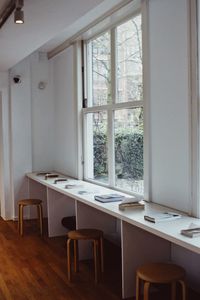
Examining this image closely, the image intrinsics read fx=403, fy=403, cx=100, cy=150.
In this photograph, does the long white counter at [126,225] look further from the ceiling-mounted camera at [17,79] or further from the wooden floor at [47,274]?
the ceiling-mounted camera at [17,79]

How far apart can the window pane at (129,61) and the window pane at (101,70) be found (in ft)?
0.93

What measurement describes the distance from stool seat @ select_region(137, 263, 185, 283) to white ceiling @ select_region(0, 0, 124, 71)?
6.81 ft

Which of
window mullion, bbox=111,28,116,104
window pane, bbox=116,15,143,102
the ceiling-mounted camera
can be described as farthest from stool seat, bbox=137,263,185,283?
the ceiling-mounted camera

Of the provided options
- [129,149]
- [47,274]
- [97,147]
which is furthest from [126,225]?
[97,147]

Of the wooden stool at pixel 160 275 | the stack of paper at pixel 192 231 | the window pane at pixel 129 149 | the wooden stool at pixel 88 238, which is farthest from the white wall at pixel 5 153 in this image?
the stack of paper at pixel 192 231

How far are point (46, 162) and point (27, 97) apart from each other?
3.73ft

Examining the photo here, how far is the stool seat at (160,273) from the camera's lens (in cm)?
Result: 287

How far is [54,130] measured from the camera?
6914mm

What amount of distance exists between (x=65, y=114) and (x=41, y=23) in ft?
8.72

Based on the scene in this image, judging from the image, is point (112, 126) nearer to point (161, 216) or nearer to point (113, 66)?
point (113, 66)

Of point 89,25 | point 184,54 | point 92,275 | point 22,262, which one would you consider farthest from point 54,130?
point 184,54

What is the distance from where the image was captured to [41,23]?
376 centimetres

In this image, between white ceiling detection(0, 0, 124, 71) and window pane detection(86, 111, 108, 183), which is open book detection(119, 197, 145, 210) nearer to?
window pane detection(86, 111, 108, 183)

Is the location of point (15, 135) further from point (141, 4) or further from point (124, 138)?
point (141, 4)
